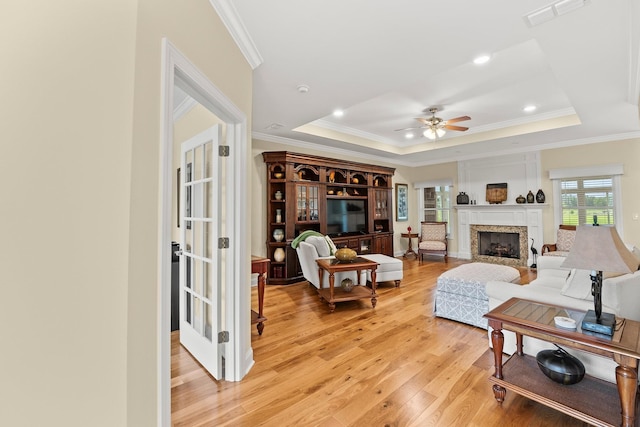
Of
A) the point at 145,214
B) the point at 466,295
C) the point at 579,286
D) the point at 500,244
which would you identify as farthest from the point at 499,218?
the point at 145,214

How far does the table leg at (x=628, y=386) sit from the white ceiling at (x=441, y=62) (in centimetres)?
221

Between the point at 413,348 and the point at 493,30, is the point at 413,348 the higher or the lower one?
the lower one

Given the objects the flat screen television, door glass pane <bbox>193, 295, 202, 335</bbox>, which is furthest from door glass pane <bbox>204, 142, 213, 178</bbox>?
the flat screen television

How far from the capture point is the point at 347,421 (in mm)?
1703

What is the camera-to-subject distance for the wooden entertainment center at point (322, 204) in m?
5.05

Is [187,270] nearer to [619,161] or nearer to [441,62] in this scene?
[441,62]

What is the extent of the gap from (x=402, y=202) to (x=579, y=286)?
5762mm

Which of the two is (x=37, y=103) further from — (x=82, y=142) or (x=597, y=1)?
(x=597, y=1)

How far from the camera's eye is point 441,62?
103 inches

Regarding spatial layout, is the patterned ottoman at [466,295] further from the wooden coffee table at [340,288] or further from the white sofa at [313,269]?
the white sofa at [313,269]

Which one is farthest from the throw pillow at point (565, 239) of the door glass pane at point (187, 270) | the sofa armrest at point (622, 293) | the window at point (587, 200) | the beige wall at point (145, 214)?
the beige wall at point (145, 214)

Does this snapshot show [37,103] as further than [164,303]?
Result: No

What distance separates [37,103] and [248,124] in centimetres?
153

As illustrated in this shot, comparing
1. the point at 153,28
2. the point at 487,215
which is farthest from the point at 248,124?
the point at 487,215
